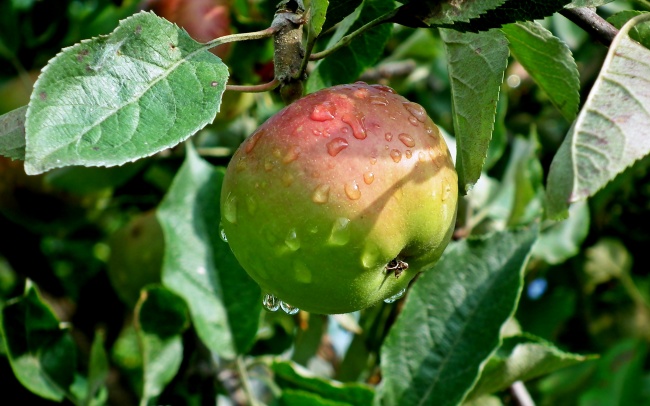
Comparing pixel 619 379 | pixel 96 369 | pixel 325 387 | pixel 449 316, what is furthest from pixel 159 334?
pixel 619 379

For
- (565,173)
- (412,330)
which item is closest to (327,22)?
(565,173)

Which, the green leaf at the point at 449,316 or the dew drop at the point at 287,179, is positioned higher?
the dew drop at the point at 287,179


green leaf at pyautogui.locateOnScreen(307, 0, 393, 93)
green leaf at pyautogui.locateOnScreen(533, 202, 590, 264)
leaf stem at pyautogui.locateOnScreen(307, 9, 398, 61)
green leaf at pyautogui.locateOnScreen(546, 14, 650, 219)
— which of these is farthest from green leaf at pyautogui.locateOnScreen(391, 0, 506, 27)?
green leaf at pyautogui.locateOnScreen(533, 202, 590, 264)

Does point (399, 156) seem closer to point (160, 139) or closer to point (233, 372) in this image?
point (160, 139)

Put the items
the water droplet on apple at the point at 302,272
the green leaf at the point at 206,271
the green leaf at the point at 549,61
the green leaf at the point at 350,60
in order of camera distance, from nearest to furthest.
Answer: the water droplet on apple at the point at 302,272
the green leaf at the point at 549,61
the green leaf at the point at 350,60
the green leaf at the point at 206,271

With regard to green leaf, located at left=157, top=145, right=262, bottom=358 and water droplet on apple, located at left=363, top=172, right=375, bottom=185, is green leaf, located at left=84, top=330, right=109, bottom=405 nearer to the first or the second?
green leaf, located at left=157, top=145, right=262, bottom=358

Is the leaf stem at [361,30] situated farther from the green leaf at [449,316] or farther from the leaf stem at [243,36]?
the green leaf at [449,316]

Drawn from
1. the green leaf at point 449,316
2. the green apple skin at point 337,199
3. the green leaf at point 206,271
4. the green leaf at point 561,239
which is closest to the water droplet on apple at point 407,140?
the green apple skin at point 337,199
